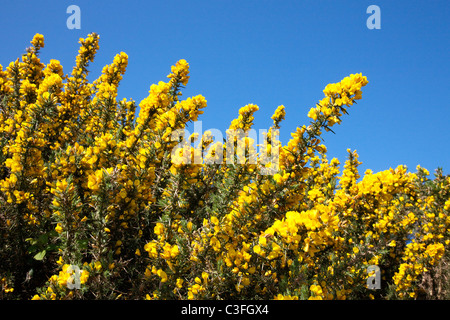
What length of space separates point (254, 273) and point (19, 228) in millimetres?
→ 2563

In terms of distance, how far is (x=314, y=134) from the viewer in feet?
8.75

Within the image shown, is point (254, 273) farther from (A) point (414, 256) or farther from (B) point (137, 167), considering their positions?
(A) point (414, 256)

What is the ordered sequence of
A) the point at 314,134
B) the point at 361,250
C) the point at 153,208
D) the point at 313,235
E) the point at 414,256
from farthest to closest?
the point at 414,256 < the point at 153,208 < the point at 361,250 < the point at 314,134 < the point at 313,235

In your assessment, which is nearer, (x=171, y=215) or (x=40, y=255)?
(x=171, y=215)

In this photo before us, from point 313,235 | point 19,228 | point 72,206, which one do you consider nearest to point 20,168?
point 19,228

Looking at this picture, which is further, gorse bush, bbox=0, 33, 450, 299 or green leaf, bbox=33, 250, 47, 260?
green leaf, bbox=33, 250, 47, 260

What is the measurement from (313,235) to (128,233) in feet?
7.30

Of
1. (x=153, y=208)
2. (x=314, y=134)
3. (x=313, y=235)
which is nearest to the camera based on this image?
(x=313, y=235)

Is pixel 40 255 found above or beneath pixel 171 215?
beneath

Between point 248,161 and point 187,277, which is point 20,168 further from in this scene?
point 248,161

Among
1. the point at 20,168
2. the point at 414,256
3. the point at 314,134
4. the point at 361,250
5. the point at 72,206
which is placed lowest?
the point at 414,256

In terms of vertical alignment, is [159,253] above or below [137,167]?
below

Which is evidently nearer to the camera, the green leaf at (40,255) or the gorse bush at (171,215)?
the gorse bush at (171,215)

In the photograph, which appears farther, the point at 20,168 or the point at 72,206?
the point at 20,168
